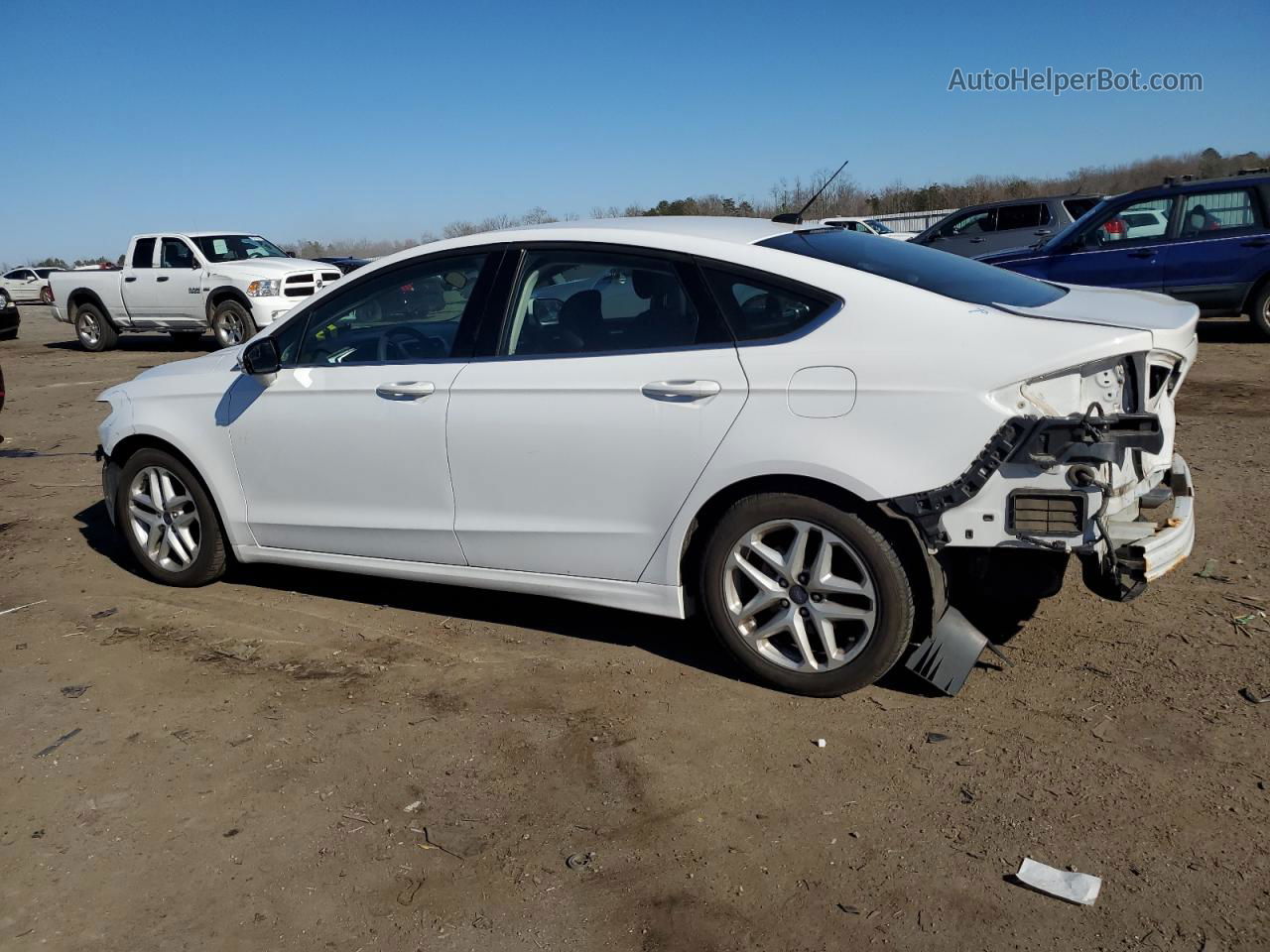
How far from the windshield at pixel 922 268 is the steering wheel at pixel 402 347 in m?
1.48

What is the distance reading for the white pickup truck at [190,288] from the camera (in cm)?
1641

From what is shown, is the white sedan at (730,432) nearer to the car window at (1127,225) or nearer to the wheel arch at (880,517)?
the wheel arch at (880,517)

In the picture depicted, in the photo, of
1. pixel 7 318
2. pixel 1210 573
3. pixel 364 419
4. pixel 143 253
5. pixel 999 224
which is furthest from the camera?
pixel 7 318

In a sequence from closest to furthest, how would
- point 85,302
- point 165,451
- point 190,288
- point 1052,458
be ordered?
point 1052,458, point 165,451, point 190,288, point 85,302

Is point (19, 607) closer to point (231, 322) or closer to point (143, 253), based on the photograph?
point (231, 322)

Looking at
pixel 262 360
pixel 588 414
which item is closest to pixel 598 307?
pixel 588 414

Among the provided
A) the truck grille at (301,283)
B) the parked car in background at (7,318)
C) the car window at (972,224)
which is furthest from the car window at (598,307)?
the parked car in background at (7,318)

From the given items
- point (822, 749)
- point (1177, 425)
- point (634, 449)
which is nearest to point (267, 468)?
point (634, 449)

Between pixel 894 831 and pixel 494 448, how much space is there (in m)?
2.13

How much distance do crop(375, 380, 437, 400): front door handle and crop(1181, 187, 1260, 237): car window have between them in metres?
10.2

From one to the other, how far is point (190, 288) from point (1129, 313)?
52.0 feet

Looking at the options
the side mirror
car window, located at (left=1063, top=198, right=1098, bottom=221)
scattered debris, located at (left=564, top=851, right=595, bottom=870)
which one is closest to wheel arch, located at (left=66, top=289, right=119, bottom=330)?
the side mirror

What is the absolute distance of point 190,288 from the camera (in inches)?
667

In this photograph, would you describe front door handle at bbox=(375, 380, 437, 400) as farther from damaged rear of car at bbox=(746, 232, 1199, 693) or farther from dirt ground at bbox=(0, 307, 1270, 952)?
damaged rear of car at bbox=(746, 232, 1199, 693)
